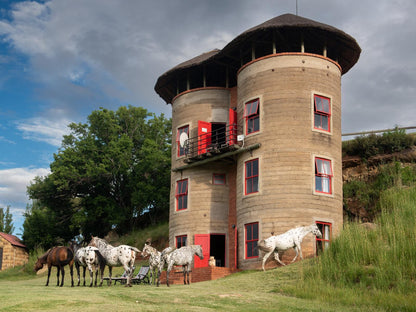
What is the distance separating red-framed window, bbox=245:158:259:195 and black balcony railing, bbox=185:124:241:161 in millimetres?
1310

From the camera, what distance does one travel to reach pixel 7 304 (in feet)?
45.9

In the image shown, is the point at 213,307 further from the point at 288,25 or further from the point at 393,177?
the point at 393,177

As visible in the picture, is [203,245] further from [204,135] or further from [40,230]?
[40,230]

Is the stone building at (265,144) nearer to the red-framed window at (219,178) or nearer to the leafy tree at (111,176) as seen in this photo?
the red-framed window at (219,178)

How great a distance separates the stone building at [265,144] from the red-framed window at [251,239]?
5 cm

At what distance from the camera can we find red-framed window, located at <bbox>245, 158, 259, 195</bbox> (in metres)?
28.6

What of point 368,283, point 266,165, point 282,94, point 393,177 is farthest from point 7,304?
point 393,177

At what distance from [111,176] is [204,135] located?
19942 mm

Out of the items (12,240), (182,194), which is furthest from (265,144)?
(12,240)

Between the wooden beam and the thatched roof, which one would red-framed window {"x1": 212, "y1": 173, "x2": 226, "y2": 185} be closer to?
the wooden beam

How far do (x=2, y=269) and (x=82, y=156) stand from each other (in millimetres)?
12513

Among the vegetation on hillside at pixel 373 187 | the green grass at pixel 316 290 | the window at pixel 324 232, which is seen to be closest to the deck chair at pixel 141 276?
the green grass at pixel 316 290

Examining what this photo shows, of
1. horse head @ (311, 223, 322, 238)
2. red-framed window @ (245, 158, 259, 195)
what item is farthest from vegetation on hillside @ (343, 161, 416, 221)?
horse head @ (311, 223, 322, 238)

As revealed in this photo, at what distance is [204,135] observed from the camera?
32.7 meters
